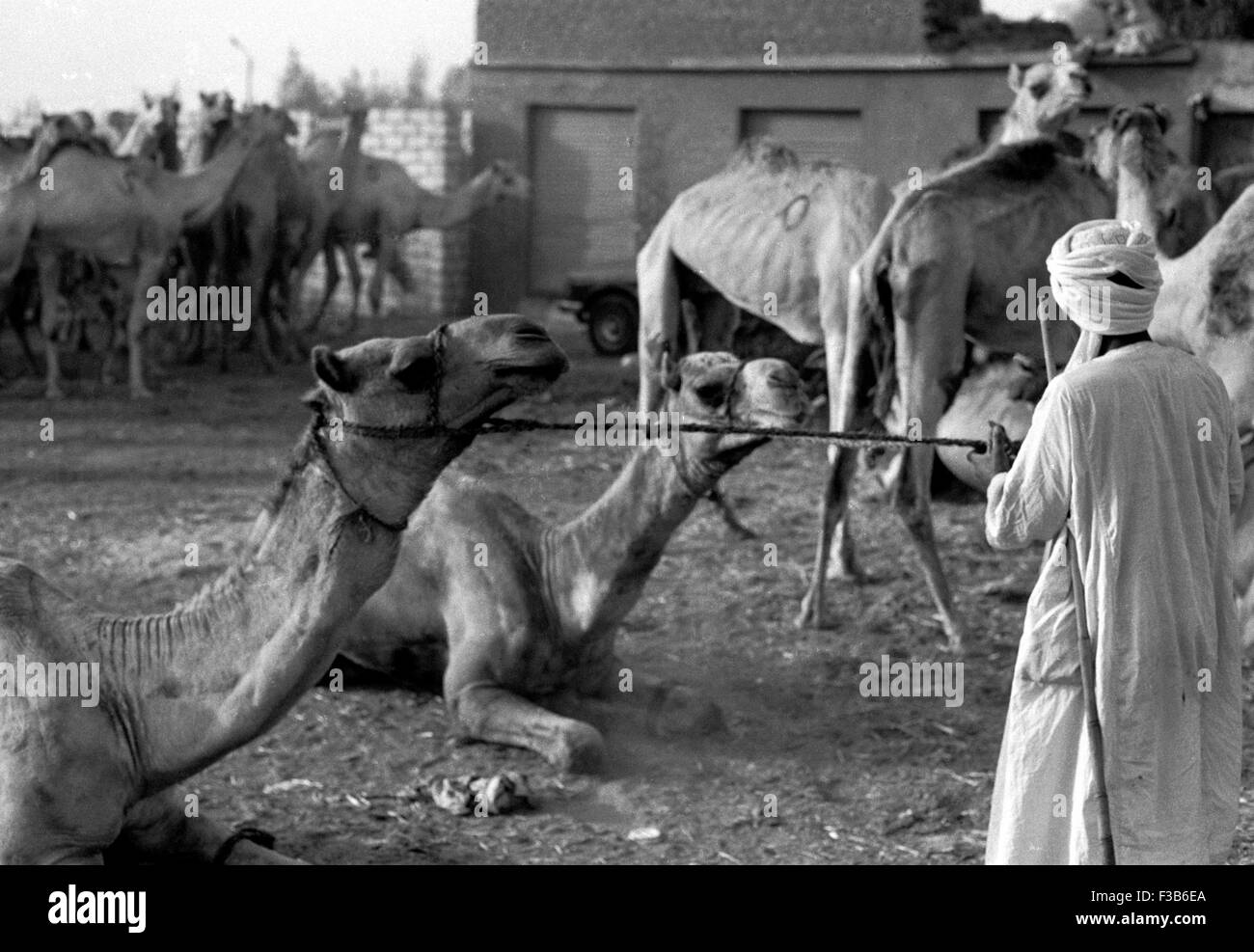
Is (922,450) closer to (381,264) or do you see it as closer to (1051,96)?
(1051,96)

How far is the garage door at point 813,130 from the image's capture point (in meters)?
20.6

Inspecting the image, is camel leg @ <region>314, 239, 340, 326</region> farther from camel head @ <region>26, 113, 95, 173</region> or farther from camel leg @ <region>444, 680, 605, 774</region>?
camel leg @ <region>444, 680, 605, 774</region>

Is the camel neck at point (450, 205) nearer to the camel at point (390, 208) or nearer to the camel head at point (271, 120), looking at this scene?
the camel at point (390, 208)

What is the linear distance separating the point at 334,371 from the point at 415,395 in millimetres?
182

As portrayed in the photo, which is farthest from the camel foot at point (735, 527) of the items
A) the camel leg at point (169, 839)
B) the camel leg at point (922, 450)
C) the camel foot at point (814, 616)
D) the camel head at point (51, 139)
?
the camel head at point (51, 139)

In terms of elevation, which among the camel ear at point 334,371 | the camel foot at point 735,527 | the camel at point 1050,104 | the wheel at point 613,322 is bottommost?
the camel foot at point 735,527

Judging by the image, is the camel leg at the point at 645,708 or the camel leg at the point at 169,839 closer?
the camel leg at the point at 169,839

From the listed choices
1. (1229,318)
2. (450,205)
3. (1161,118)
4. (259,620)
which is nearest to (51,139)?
(450,205)

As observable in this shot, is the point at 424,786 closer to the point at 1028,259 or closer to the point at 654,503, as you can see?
the point at 654,503

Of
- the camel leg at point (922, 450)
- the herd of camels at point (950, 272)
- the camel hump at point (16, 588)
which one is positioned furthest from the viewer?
the camel leg at point (922, 450)

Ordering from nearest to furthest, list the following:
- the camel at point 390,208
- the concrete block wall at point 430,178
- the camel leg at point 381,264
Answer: the camel at point 390,208 → the camel leg at point 381,264 → the concrete block wall at point 430,178

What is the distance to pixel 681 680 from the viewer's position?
738cm

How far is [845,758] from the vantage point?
651cm

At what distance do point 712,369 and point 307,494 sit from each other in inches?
92.9
